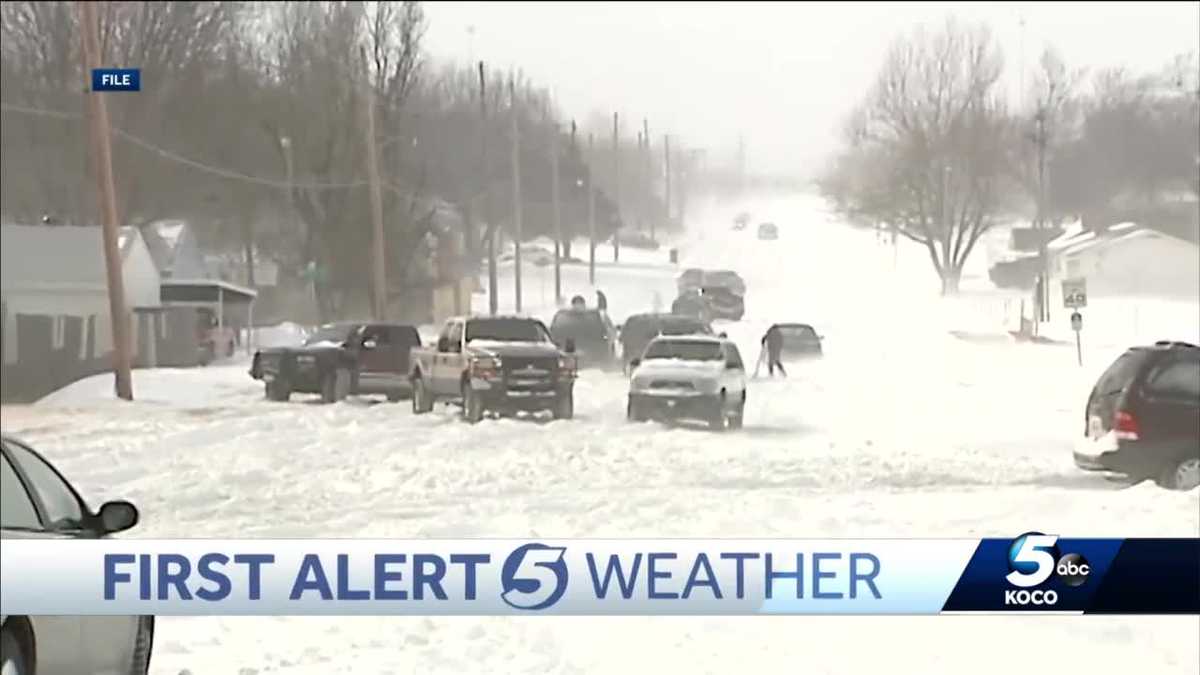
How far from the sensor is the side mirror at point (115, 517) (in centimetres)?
460

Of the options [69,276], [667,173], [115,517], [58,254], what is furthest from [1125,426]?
[58,254]

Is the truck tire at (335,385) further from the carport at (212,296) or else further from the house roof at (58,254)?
the house roof at (58,254)

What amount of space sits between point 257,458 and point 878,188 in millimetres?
3597

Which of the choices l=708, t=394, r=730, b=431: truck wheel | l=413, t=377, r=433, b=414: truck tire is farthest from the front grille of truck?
l=708, t=394, r=730, b=431: truck wheel

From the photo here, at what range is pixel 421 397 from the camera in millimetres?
8227

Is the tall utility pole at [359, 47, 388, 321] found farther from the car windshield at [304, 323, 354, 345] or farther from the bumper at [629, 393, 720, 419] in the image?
the bumper at [629, 393, 720, 419]

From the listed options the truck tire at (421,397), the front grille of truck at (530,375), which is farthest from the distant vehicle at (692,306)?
the truck tire at (421,397)

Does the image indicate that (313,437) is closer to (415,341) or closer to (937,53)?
(415,341)

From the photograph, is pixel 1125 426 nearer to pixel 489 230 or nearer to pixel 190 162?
pixel 489 230

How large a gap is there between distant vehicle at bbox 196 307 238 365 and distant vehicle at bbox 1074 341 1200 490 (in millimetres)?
4877

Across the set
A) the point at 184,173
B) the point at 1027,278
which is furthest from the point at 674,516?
the point at 184,173

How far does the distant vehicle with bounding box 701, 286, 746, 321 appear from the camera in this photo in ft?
24.5

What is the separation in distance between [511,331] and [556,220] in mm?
689

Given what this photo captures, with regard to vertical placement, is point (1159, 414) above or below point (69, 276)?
below
